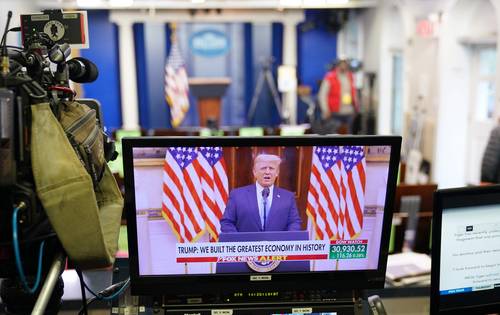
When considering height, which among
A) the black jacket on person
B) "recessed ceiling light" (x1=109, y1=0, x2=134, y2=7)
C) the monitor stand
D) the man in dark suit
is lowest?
the black jacket on person

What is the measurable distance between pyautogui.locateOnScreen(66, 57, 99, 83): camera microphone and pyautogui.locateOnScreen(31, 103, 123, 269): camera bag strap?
322 mm

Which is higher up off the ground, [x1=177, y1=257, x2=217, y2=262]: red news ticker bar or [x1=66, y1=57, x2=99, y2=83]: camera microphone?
[x1=66, y1=57, x2=99, y2=83]: camera microphone

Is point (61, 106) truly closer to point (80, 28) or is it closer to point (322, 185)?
point (80, 28)

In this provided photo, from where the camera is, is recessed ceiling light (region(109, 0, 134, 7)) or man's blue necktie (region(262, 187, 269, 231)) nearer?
man's blue necktie (region(262, 187, 269, 231))

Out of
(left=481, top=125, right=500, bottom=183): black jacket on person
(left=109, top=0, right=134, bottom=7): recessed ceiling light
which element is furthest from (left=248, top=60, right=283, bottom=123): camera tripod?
(left=481, top=125, right=500, bottom=183): black jacket on person

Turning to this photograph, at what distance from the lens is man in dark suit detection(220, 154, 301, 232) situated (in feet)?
4.17

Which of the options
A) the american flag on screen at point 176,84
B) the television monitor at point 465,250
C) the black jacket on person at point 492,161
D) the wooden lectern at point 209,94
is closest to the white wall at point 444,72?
the black jacket on person at point 492,161

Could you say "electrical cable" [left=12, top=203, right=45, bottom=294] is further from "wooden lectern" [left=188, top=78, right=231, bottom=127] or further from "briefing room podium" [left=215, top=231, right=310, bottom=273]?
"wooden lectern" [left=188, top=78, right=231, bottom=127]

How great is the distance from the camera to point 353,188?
4.31 feet

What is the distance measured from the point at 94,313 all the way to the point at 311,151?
2.81 ft

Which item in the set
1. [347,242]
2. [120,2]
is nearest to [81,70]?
[347,242]

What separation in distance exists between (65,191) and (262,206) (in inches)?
18.4

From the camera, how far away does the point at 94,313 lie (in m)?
1.64

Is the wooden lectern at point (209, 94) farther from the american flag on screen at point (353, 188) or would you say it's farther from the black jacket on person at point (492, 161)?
the american flag on screen at point (353, 188)
